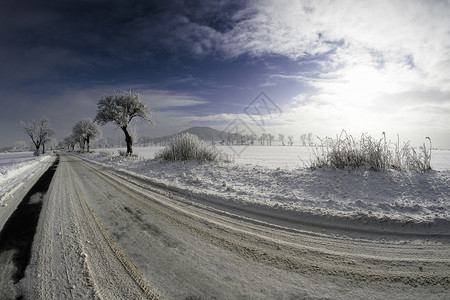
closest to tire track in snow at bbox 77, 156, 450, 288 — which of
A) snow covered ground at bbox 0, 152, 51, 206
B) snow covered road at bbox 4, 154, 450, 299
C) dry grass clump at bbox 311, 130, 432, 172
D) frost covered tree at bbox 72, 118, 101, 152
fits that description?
snow covered road at bbox 4, 154, 450, 299

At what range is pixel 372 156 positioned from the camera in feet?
18.5

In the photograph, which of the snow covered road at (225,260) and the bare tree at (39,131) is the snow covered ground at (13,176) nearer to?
the snow covered road at (225,260)

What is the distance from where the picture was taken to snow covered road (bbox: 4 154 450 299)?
1.67 meters

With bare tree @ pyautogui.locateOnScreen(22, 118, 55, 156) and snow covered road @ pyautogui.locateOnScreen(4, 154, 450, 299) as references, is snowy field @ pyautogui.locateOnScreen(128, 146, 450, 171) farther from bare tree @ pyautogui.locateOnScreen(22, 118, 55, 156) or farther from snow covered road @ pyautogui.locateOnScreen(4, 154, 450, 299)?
bare tree @ pyautogui.locateOnScreen(22, 118, 55, 156)

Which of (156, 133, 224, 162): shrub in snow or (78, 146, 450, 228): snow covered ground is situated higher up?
(156, 133, 224, 162): shrub in snow

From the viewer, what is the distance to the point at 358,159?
5.93 m

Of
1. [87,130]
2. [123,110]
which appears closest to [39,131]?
[87,130]

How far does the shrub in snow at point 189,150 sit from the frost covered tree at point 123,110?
42.2ft

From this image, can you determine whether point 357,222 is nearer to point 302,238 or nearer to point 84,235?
point 302,238

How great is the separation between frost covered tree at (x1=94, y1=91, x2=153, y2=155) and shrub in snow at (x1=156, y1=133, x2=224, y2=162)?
12.9 metres

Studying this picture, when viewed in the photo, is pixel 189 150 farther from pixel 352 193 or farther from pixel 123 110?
pixel 123 110

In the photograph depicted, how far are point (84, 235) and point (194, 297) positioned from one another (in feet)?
6.87

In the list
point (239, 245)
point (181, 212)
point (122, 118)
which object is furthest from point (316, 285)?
point (122, 118)

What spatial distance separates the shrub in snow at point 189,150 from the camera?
10.6m
